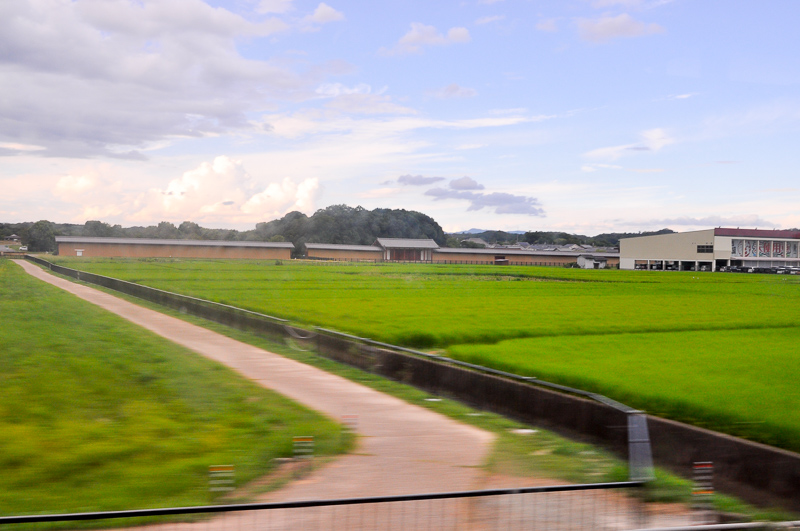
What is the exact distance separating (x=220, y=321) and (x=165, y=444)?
49.6ft

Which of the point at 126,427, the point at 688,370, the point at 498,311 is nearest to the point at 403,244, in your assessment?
the point at 498,311

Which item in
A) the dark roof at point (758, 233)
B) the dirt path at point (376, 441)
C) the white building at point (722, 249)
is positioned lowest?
the dirt path at point (376, 441)

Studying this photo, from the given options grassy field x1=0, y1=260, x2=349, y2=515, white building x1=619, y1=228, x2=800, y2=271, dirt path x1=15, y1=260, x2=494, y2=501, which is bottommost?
dirt path x1=15, y1=260, x2=494, y2=501

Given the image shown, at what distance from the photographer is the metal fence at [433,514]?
15.5ft

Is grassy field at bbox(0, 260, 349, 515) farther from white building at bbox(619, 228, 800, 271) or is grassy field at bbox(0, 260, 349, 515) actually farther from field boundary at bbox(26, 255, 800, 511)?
white building at bbox(619, 228, 800, 271)

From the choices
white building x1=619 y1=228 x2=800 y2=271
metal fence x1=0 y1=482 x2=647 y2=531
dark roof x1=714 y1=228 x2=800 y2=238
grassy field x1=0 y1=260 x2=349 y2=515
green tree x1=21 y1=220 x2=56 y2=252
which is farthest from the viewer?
green tree x1=21 y1=220 x2=56 y2=252

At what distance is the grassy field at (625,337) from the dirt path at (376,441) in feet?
7.92

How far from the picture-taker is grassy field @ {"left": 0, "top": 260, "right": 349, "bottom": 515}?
5.99 metres

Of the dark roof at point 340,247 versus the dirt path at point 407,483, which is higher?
the dark roof at point 340,247

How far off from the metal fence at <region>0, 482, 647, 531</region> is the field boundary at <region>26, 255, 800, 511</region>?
169cm

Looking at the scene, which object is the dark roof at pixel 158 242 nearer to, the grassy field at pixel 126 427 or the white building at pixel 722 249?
the white building at pixel 722 249

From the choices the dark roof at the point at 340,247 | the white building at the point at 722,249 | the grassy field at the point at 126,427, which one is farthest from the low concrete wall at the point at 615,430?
the dark roof at the point at 340,247

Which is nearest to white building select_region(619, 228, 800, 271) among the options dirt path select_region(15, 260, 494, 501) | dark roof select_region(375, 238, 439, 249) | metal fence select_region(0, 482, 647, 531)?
dark roof select_region(375, 238, 439, 249)

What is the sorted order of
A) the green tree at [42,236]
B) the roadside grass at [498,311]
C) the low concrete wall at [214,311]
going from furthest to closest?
the green tree at [42,236], the low concrete wall at [214,311], the roadside grass at [498,311]
